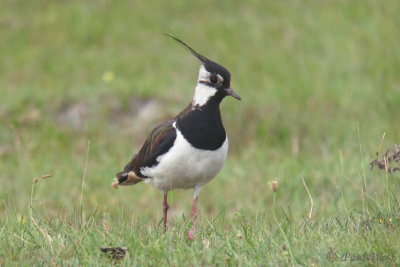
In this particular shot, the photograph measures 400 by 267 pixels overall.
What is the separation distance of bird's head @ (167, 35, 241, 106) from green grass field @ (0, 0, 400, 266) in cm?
80

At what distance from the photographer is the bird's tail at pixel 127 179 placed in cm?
605

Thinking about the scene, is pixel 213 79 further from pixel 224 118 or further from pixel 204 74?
pixel 224 118

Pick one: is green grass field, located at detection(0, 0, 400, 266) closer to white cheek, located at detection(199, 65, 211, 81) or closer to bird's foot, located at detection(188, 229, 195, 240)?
bird's foot, located at detection(188, 229, 195, 240)

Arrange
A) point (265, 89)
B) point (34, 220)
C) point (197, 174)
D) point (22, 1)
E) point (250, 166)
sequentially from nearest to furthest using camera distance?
point (34, 220) < point (197, 174) < point (250, 166) < point (265, 89) < point (22, 1)

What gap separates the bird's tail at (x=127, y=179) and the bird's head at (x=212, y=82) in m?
0.76

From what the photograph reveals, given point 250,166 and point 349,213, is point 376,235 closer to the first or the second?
point 349,213

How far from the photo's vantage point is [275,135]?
10156 millimetres

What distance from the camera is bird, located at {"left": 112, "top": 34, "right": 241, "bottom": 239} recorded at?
548cm

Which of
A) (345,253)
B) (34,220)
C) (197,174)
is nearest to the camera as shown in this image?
(345,253)

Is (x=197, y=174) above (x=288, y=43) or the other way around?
above

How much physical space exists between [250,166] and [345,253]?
503 centimetres

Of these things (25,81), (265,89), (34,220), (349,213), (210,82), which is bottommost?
(25,81)

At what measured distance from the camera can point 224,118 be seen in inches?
406

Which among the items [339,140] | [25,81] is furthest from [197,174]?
[25,81]
